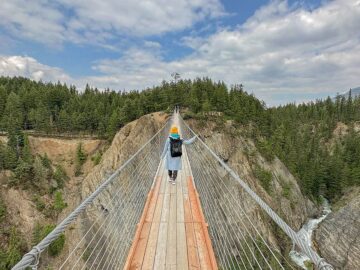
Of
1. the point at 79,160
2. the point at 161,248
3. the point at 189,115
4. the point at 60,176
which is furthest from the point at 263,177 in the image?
the point at 161,248

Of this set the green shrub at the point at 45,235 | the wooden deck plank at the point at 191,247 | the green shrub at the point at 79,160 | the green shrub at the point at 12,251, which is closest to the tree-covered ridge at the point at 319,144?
the green shrub at the point at 45,235

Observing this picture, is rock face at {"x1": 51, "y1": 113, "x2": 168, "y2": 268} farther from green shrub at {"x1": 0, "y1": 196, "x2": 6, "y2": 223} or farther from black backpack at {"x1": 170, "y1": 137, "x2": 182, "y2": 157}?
black backpack at {"x1": 170, "y1": 137, "x2": 182, "y2": 157}

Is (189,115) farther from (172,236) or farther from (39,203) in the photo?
(172,236)

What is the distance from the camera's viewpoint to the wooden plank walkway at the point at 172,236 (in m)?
4.11

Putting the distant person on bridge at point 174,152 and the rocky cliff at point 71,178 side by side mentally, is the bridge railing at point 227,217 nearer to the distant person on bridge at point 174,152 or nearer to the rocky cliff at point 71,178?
the distant person on bridge at point 174,152

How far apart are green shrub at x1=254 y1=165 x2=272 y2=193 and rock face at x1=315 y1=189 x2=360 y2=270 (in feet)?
34.6

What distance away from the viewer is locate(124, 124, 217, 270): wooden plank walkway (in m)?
4.11

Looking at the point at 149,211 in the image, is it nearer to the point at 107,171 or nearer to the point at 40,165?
the point at 107,171

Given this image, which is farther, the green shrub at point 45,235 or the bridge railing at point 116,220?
the green shrub at point 45,235

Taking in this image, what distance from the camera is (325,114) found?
83.9 metres

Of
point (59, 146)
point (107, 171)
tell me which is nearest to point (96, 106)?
point (59, 146)

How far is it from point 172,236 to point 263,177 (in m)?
31.5

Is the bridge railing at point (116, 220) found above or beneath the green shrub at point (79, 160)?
above

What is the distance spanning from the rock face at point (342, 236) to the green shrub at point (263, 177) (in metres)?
10.6
